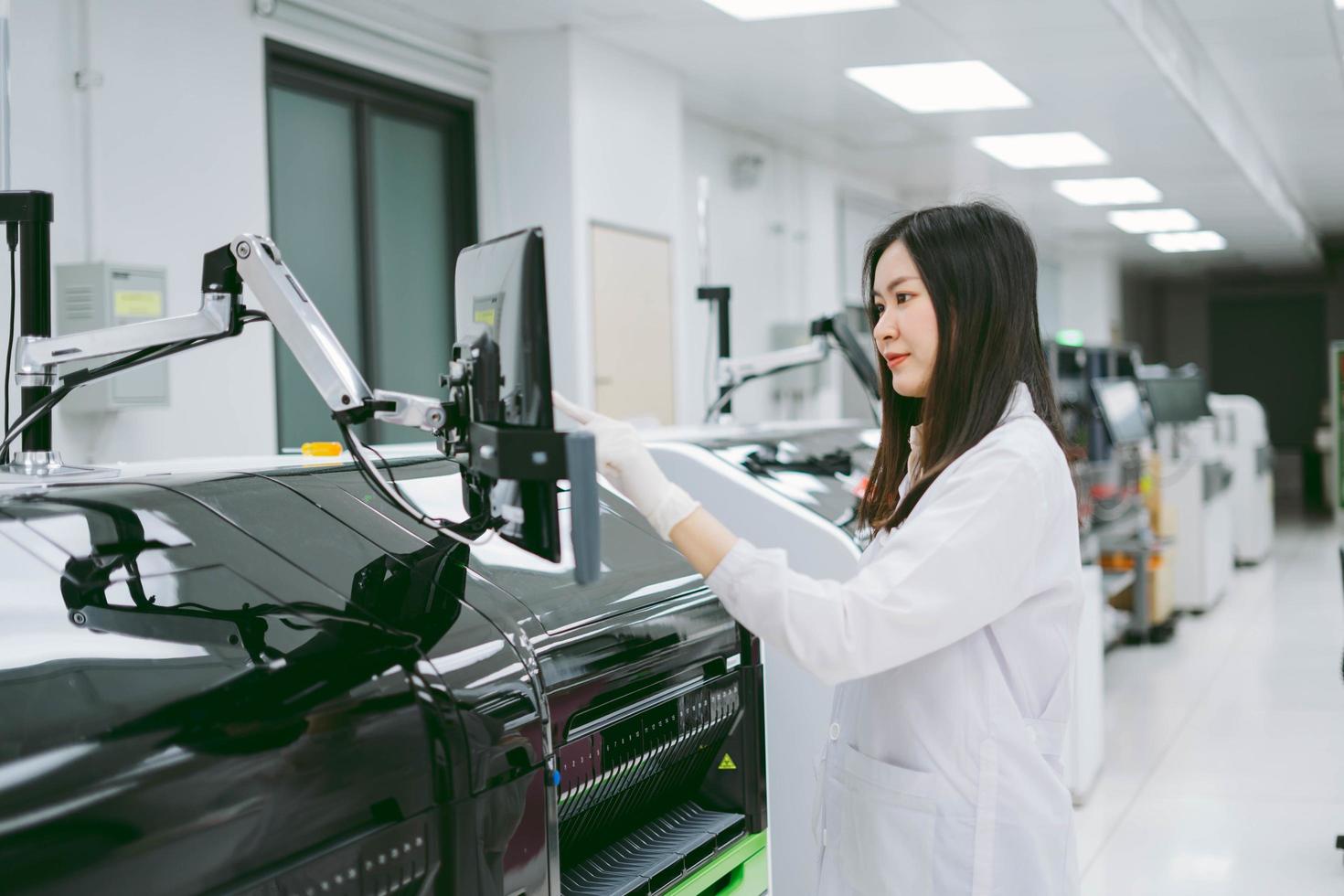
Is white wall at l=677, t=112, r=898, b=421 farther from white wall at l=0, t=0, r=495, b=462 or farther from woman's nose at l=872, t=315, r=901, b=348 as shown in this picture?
woman's nose at l=872, t=315, r=901, b=348

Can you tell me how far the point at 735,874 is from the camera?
1918 mm

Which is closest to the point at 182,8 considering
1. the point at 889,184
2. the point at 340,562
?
the point at 340,562

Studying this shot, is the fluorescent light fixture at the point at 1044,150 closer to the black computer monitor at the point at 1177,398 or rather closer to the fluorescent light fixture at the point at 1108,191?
the fluorescent light fixture at the point at 1108,191

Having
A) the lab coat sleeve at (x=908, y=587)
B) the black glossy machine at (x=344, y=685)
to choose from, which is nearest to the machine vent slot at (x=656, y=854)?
the black glossy machine at (x=344, y=685)

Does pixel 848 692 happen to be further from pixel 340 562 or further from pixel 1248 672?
pixel 1248 672

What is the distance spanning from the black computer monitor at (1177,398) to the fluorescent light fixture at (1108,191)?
2.01m

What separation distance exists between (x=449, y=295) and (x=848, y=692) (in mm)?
3914

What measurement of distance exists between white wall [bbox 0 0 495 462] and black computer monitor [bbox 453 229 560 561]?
97.9 inches

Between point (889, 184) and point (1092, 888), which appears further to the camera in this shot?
point (889, 184)

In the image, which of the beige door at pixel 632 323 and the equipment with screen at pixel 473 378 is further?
the beige door at pixel 632 323

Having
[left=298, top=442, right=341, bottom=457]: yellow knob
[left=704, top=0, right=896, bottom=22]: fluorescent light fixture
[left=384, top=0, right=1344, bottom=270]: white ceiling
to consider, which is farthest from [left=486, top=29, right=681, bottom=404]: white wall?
[left=298, top=442, right=341, bottom=457]: yellow knob

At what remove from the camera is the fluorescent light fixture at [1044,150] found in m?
7.45

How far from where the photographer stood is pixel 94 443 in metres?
3.53

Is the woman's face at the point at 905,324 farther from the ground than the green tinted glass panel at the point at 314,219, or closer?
closer
